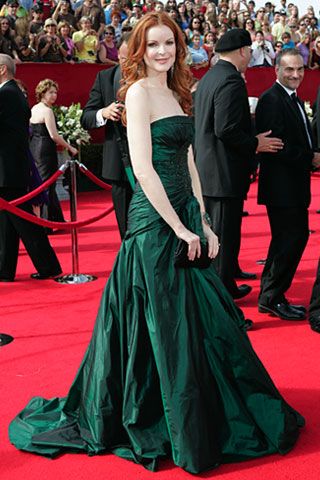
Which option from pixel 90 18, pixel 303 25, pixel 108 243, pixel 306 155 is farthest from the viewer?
pixel 303 25

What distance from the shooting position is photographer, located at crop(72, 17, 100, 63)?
1427 centimetres

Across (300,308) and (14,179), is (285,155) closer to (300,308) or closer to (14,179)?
(300,308)

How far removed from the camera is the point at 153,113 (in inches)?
121

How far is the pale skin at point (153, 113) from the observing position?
302 centimetres

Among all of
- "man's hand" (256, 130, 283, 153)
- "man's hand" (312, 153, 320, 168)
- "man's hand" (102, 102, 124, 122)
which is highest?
"man's hand" (102, 102, 124, 122)

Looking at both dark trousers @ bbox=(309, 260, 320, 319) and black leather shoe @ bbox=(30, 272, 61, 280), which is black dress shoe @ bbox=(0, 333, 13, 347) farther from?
dark trousers @ bbox=(309, 260, 320, 319)

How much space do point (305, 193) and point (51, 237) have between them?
13.4ft

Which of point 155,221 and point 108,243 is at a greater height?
point 155,221

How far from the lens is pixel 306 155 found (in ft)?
16.0

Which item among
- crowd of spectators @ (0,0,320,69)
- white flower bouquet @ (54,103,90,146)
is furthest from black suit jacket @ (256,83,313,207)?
crowd of spectators @ (0,0,320,69)

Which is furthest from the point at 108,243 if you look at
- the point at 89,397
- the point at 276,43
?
the point at 276,43

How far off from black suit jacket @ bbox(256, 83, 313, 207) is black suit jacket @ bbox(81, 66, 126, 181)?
3.61ft

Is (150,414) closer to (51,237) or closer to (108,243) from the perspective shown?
(108,243)

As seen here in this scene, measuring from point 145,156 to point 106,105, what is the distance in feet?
8.37
